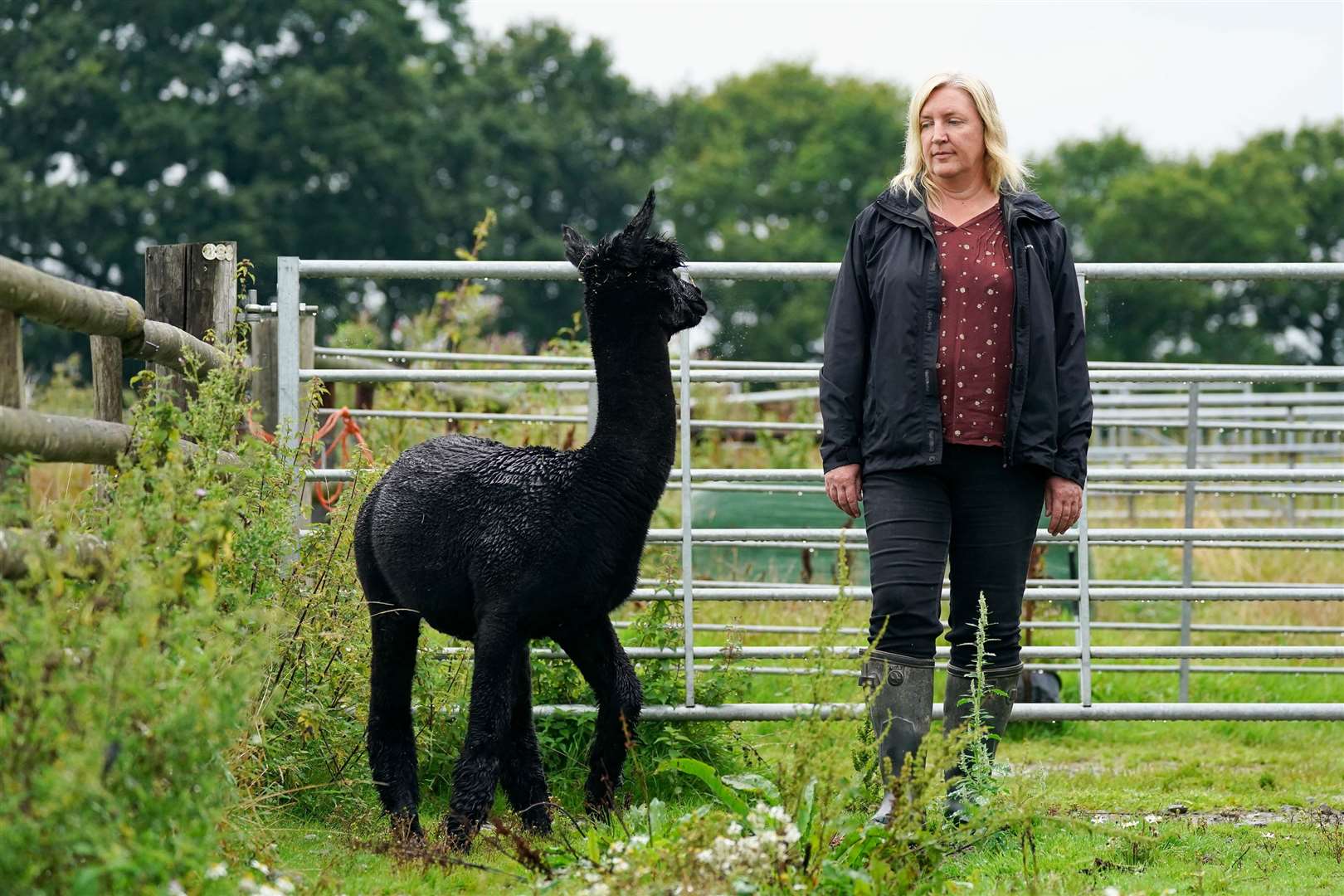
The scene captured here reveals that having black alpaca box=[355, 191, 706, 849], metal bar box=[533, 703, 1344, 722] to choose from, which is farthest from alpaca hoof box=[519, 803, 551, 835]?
metal bar box=[533, 703, 1344, 722]

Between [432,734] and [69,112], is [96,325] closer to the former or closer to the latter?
[432,734]

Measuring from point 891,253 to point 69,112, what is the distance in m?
31.4

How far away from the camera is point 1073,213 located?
2023 inches

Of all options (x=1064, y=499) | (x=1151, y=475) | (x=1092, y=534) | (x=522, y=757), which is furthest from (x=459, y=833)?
(x=1151, y=475)

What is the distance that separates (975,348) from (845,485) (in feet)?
1.79

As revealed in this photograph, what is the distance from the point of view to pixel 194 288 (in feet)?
18.6

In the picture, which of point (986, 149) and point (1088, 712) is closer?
point (986, 149)

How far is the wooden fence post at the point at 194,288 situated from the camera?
5.68 meters

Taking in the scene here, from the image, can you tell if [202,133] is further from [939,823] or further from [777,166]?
[939,823]

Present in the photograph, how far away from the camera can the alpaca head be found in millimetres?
4516

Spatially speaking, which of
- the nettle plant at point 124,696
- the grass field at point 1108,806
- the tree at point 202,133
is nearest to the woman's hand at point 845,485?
the grass field at point 1108,806

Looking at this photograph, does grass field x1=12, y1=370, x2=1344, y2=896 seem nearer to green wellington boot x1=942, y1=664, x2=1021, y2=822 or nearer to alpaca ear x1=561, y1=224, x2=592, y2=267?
green wellington boot x1=942, y1=664, x2=1021, y2=822

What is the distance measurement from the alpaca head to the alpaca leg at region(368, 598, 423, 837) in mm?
1124

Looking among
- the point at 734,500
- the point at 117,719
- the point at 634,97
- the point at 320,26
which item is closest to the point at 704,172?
the point at 634,97
